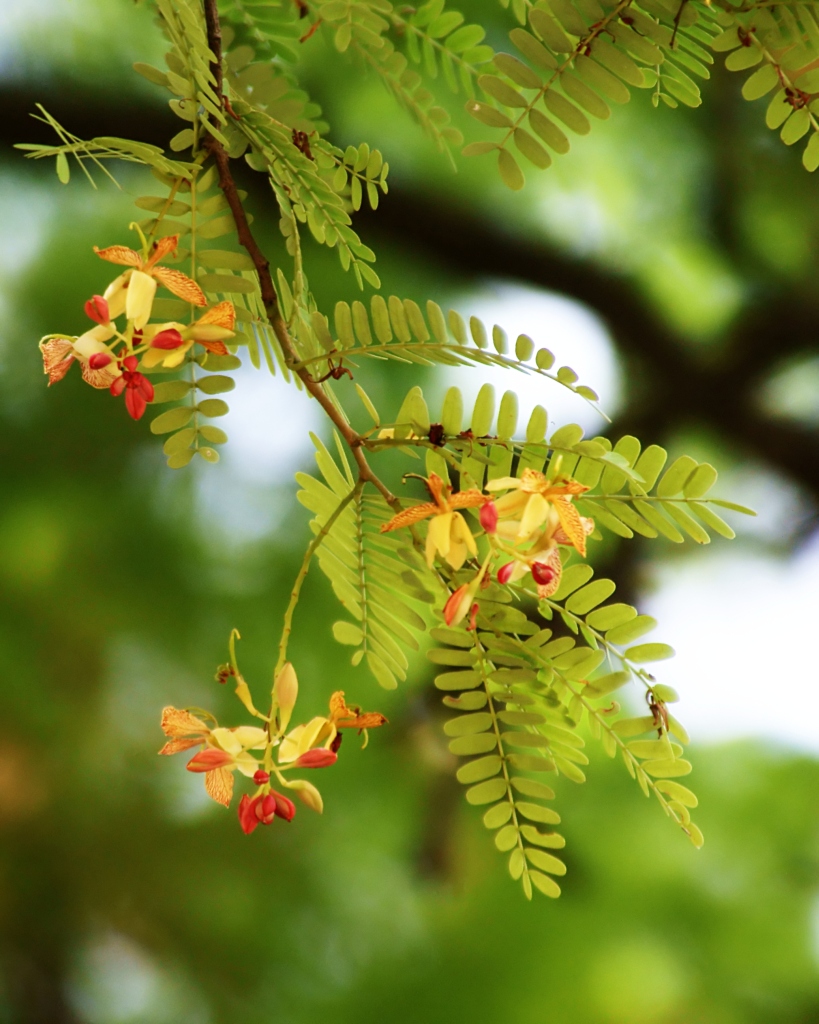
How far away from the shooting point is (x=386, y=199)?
108cm

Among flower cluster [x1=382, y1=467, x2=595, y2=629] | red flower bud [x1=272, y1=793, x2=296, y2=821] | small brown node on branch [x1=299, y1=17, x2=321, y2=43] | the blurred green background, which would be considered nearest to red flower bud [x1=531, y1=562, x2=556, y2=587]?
flower cluster [x1=382, y1=467, x2=595, y2=629]

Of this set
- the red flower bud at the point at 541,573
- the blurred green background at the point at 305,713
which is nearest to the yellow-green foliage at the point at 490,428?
the red flower bud at the point at 541,573

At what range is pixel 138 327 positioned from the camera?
0.26m

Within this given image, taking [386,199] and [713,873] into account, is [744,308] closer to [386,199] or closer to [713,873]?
[386,199]

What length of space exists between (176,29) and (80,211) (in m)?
0.89

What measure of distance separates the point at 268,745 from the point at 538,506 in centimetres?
11

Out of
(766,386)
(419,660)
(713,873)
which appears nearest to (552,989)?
(713,873)

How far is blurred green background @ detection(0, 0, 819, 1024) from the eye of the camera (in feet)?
3.30

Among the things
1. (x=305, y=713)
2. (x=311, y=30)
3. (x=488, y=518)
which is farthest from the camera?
(x=305, y=713)

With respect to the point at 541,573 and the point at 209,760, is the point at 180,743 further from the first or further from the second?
the point at 541,573

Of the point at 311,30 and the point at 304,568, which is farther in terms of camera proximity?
the point at 311,30

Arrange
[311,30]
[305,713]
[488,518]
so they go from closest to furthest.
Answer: [488,518] < [311,30] < [305,713]

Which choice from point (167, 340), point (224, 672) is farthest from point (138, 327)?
point (224, 672)

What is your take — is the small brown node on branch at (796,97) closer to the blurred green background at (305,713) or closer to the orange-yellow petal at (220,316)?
the orange-yellow petal at (220,316)
